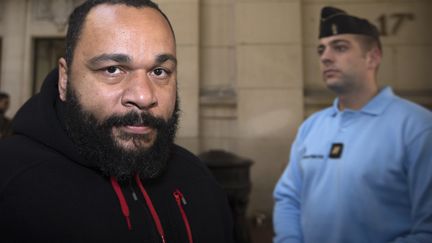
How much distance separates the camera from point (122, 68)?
1095mm

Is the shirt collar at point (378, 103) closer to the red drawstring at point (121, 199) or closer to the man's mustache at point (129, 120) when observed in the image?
the man's mustache at point (129, 120)

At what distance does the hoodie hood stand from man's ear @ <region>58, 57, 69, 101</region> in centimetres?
3

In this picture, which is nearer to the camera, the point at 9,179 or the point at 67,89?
the point at 9,179

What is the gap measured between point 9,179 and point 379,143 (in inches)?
61.9

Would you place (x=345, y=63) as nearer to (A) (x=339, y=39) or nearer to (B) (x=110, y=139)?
(A) (x=339, y=39)

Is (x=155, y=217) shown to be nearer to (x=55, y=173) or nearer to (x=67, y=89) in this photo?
(x=55, y=173)

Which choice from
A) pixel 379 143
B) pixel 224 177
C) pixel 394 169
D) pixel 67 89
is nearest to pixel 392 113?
pixel 379 143

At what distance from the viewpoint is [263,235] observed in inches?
148

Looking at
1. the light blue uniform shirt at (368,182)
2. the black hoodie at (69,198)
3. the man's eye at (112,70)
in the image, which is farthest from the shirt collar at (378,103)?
the man's eye at (112,70)

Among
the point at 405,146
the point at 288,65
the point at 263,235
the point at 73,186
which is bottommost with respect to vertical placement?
the point at 263,235

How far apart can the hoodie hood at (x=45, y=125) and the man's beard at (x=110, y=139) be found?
0.10 ft

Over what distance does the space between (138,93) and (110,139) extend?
18cm

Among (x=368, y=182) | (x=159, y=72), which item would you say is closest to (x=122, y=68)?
(x=159, y=72)

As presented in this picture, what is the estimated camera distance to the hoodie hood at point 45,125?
110cm
